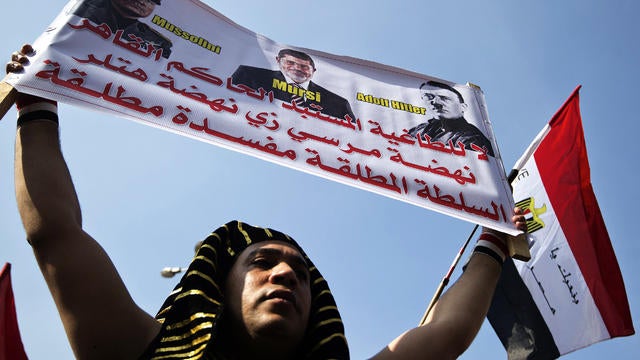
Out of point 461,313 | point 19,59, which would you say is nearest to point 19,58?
point 19,59

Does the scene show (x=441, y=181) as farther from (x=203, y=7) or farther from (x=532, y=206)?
(x=203, y=7)

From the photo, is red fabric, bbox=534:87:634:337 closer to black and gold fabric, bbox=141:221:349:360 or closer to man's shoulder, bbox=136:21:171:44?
black and gold fabric, bbox=141:221:349:360

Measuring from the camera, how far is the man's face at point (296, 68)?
4186 millimetres

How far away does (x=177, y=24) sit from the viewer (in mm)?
3961

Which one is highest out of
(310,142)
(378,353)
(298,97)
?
(298,97)

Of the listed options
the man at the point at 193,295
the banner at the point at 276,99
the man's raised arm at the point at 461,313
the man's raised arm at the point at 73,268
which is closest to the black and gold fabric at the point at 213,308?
the man at the point at 193,295

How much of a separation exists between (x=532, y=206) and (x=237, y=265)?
3027 millimetres

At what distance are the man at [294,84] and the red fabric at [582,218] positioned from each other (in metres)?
1.86

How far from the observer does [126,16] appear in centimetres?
371

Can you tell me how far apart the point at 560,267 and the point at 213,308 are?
3.22 m

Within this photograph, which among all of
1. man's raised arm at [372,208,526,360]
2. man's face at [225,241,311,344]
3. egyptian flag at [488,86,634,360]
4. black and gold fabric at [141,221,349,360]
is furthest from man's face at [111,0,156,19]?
egyptian flag at [488,86,634,360]

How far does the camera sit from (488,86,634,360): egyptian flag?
4.44 meters

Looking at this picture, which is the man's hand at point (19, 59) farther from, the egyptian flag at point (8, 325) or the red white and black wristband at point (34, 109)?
the egyptian flag at point (8, 325)

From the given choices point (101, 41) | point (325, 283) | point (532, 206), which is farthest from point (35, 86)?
point (532, 206)
